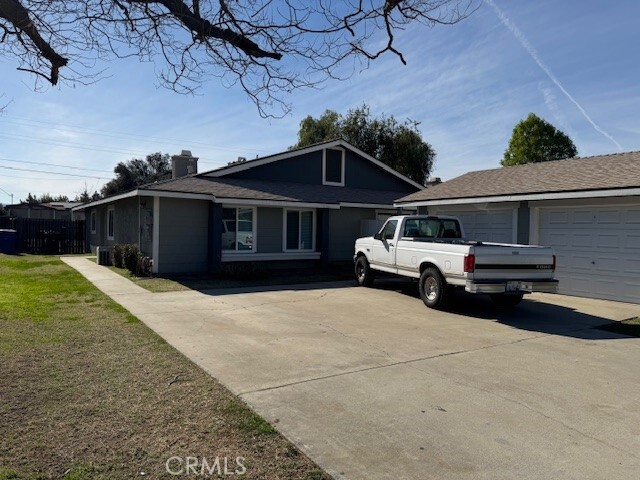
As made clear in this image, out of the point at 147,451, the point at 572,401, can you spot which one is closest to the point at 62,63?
the point at 147,451

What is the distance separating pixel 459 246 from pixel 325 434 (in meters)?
6.08

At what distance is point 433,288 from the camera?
998cm

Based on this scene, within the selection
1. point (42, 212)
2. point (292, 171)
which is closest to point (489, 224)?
point (292, 171)

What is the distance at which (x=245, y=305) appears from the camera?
33.4 ft

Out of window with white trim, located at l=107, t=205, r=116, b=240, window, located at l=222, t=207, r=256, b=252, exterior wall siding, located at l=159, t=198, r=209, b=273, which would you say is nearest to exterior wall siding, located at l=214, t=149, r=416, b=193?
window, located at l=222, t=207, r=256, b=252

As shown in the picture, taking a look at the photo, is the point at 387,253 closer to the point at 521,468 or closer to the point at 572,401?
the point at 572,401

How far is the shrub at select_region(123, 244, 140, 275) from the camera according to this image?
15.0 m

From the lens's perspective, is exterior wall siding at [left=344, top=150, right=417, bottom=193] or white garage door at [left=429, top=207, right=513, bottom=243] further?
exterior wall siding at [left=344, top=150, right=417, bottom=193]

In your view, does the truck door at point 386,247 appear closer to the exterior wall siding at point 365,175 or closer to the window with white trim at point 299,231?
the window with white trim at point 299,231

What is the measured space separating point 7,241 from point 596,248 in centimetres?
2514

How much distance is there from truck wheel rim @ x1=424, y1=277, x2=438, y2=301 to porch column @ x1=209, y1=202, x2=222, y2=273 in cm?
759

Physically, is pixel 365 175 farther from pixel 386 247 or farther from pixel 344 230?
pixel 386 247

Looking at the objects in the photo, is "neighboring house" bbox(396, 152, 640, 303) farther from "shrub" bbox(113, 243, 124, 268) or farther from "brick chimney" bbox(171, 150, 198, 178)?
"brick chimney" bbox(171, 150, 198, 178)

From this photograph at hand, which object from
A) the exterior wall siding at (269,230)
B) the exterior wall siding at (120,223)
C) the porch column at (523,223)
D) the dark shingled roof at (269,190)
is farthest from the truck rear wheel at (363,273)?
the exterior wall siding at (120,223)
